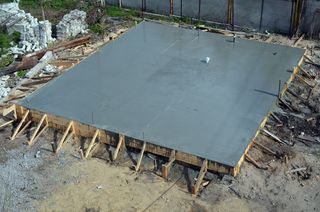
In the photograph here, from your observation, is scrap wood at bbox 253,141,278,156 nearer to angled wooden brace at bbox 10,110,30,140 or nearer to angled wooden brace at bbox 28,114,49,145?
angled wooden brace at bbox 28,114,49,145

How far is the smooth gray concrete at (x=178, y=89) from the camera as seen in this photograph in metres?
13.6

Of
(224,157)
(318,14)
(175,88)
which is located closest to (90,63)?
(175,88)

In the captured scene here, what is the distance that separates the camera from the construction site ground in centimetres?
1216

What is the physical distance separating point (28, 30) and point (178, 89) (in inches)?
266

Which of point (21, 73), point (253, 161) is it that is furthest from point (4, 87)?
point (253, 161)

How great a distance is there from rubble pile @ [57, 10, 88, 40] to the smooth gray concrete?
242 cm

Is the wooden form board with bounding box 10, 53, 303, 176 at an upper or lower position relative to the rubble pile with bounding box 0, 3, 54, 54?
lower

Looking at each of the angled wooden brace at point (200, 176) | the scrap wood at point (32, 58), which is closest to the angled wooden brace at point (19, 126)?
the scrap wood at point (32, 58)

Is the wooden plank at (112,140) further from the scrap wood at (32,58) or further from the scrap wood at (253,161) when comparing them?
the scrap wood at (32,58)

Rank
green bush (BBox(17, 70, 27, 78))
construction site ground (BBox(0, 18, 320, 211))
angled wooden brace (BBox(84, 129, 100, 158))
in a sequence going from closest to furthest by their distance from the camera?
construction site ground (BBox(0, 18, 320, 211))
angled wooden brace (BBox(84, 129, 100, 158))
green bush (BBox(17, 70, 27, 78))

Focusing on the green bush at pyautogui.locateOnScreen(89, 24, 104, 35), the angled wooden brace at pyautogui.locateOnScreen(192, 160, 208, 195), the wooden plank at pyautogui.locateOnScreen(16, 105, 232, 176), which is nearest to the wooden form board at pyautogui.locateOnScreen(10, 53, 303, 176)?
Answer: the wooden plank at pyautogui.locateOnScreen(16, 105, 232, 176)

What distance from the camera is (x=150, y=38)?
18062 mm

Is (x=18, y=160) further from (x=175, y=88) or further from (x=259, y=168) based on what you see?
(x=259, y=168)

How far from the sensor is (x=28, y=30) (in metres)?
19.0
